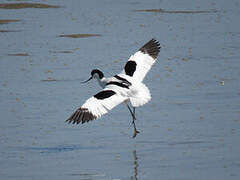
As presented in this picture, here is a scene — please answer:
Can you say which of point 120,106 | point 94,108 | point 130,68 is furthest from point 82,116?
point 120,106

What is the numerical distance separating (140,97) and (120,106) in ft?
9.32

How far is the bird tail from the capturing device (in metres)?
10.7

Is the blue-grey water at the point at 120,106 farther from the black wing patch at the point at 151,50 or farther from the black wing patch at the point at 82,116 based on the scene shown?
the black wing patch at the point at 151,50

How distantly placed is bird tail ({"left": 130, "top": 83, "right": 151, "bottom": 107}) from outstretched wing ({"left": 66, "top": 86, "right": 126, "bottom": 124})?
0.98 feet

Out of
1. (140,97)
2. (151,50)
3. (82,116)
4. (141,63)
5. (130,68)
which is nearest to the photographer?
(82,116)

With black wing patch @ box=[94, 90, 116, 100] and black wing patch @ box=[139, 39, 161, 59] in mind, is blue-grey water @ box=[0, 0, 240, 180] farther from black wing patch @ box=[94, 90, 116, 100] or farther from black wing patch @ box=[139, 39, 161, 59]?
black wing patch @ box=[139, 39, 161, 59]

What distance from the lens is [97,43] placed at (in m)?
21.2

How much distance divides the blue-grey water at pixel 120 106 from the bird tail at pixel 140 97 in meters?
0.55

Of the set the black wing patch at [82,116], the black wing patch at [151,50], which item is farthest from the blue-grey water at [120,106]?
the black wing patch at [151,50]

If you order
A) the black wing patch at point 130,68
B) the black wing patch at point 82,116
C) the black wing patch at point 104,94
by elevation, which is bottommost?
the black wing patch at point 82,116

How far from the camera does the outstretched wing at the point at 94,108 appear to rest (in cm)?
1005

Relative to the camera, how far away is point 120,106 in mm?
13648

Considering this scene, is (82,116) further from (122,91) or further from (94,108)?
(122,91)

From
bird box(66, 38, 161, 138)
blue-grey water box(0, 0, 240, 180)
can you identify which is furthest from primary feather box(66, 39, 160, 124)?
blue-grey water box(0, 0, 240, 180)
